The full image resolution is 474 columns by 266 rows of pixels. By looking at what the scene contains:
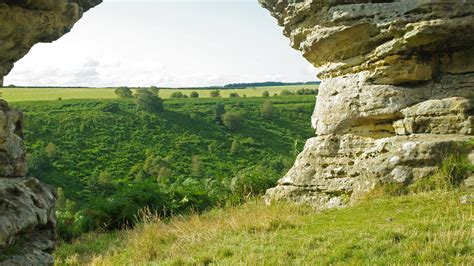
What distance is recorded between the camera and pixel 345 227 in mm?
9047

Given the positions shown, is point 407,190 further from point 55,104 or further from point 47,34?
point 55,104

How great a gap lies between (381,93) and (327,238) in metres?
6.32

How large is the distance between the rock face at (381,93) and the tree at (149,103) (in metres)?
81.6

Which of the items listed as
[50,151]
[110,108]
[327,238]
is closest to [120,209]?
[327,238]

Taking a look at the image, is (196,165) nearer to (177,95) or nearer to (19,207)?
(177,95)

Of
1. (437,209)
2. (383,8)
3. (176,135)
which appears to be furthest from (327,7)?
(176,135)

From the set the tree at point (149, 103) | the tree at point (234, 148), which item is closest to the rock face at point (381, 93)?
the tree at point (234, 148)

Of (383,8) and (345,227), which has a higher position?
(383,8)

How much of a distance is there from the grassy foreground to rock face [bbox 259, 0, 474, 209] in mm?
1418

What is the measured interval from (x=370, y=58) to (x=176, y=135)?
242ft

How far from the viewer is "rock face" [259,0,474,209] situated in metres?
12.1

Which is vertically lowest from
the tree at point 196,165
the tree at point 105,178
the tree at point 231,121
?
the tree at point 105,178

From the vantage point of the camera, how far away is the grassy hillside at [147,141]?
6391cm

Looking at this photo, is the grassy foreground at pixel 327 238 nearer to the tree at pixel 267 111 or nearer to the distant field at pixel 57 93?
the tree at pixel 267 111
